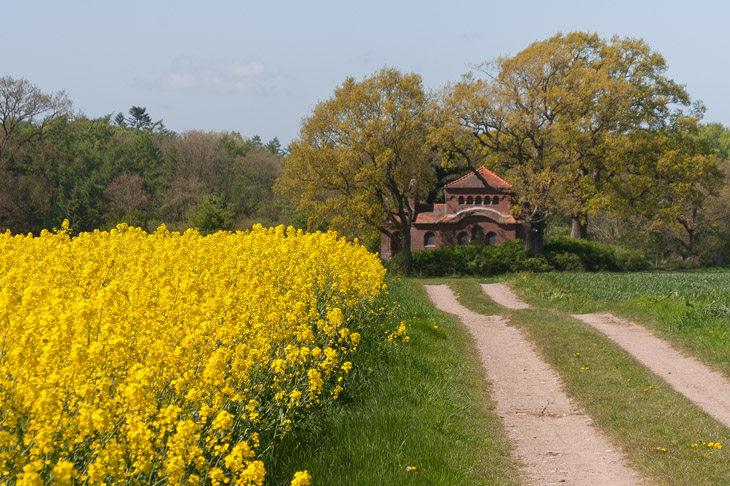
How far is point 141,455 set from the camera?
13.4 ft

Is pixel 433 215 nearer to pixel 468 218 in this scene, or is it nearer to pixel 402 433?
pixel 468 218

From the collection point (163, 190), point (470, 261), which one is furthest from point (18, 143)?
point (470, 261)

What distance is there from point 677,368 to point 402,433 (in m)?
7.01

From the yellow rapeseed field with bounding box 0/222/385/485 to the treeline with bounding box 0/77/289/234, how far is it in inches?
1361

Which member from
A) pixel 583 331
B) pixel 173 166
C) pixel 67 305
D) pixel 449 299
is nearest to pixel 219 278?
pixel 67 305

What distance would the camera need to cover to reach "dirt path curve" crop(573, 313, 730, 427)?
33.7 ft

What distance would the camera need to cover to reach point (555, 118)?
42.7 meters

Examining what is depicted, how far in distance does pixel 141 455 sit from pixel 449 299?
22.4 meters

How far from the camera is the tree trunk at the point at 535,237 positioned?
44.3 meters

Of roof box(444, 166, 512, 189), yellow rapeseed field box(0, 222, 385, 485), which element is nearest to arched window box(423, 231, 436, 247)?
roof box(444, 166, 512, 189)

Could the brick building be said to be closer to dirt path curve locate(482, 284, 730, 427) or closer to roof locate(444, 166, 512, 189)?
roof locate(444, 166, 512, 189)

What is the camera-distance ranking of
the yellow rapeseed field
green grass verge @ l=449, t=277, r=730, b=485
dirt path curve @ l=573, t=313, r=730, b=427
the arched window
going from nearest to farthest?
the yellow rapeseed field
green grass verge @ l=449, t=277, r=730, b=485
dirt path curve @ l=573, t=313, r=730, b=427
the arched window

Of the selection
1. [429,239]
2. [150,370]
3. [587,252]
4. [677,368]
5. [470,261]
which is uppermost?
[429,239]

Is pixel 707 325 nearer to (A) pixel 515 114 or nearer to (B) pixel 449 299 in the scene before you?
(B) pixel 449 299
